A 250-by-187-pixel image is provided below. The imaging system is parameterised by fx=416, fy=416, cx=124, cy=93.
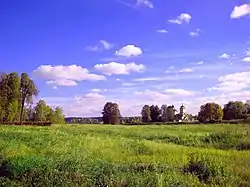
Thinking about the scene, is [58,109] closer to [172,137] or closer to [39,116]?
[39,116]

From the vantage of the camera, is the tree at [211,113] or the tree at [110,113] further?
the tree at [110,113]

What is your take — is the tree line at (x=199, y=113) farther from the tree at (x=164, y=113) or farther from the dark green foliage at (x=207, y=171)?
the dark green foliage at (x=207, y=171)

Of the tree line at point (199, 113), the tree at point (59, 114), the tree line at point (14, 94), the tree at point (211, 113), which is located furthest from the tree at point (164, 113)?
the tree line at point (14, 94)

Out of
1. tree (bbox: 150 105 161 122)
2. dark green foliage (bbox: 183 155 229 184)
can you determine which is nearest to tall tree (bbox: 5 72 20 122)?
tree (bbox: 150 105 161 122)

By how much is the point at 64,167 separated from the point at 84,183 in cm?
165

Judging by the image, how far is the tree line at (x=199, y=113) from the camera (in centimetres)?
10600

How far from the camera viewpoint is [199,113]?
4518 inches

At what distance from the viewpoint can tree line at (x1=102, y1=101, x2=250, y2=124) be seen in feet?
348

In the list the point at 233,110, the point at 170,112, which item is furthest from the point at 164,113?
the point at 233,110

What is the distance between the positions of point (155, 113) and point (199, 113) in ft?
43.8

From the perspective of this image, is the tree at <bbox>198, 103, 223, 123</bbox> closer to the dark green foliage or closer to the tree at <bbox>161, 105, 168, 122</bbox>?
the tree at <bbox>161, 105, 168, 122</bbox>

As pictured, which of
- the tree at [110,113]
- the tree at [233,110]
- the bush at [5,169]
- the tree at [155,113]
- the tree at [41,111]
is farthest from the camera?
the tree at [155,113]

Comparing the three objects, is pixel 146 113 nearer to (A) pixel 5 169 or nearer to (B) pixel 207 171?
(A) pixel 5 169

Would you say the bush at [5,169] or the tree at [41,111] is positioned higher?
the tree at [41,111]
